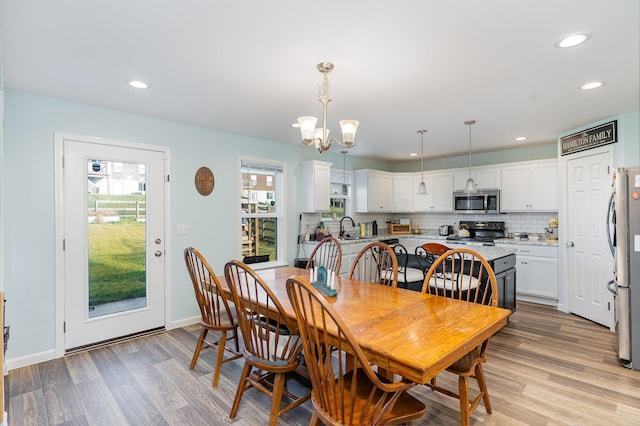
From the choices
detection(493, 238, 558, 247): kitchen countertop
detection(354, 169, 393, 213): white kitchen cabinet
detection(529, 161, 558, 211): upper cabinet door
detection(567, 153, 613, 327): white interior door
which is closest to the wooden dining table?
detection(567, 153, 613, 327): white interior door

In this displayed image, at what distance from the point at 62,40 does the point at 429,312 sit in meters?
2.80

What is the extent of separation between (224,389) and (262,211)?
2.68 metres

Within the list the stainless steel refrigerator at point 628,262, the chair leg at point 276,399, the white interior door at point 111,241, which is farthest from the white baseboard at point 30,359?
the stainless steel refrigerator at point 628,262

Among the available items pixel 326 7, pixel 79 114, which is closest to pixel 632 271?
pixel 326 7

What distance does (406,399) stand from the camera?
1.60 metres

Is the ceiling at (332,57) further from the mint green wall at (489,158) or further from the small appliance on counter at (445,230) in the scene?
the small appliance on counter at (445,230)

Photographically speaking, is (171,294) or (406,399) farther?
(171,294)

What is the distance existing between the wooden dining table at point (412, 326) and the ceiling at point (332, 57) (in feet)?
5.43

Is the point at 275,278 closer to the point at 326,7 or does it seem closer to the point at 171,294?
the point at 171,294

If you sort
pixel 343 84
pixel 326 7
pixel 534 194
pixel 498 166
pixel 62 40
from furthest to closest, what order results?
pixel 498 166 < pixel 534 194 < pixel 343 84 < pixel 62 40 < pixel 326 7

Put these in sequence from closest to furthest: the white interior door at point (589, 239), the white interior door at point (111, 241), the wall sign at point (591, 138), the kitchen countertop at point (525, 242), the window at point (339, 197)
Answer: the white interior door at point (111, 241) < the wall sign at point (591, 138) < the white interior door at point (589, 239) < the kitchen countertop at point (525, 242) < the window at point (339, 197)

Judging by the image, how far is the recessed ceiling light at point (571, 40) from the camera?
6.68 ft

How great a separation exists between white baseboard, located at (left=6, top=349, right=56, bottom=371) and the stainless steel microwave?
5896 millimetres

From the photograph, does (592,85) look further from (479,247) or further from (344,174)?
(344,174)
